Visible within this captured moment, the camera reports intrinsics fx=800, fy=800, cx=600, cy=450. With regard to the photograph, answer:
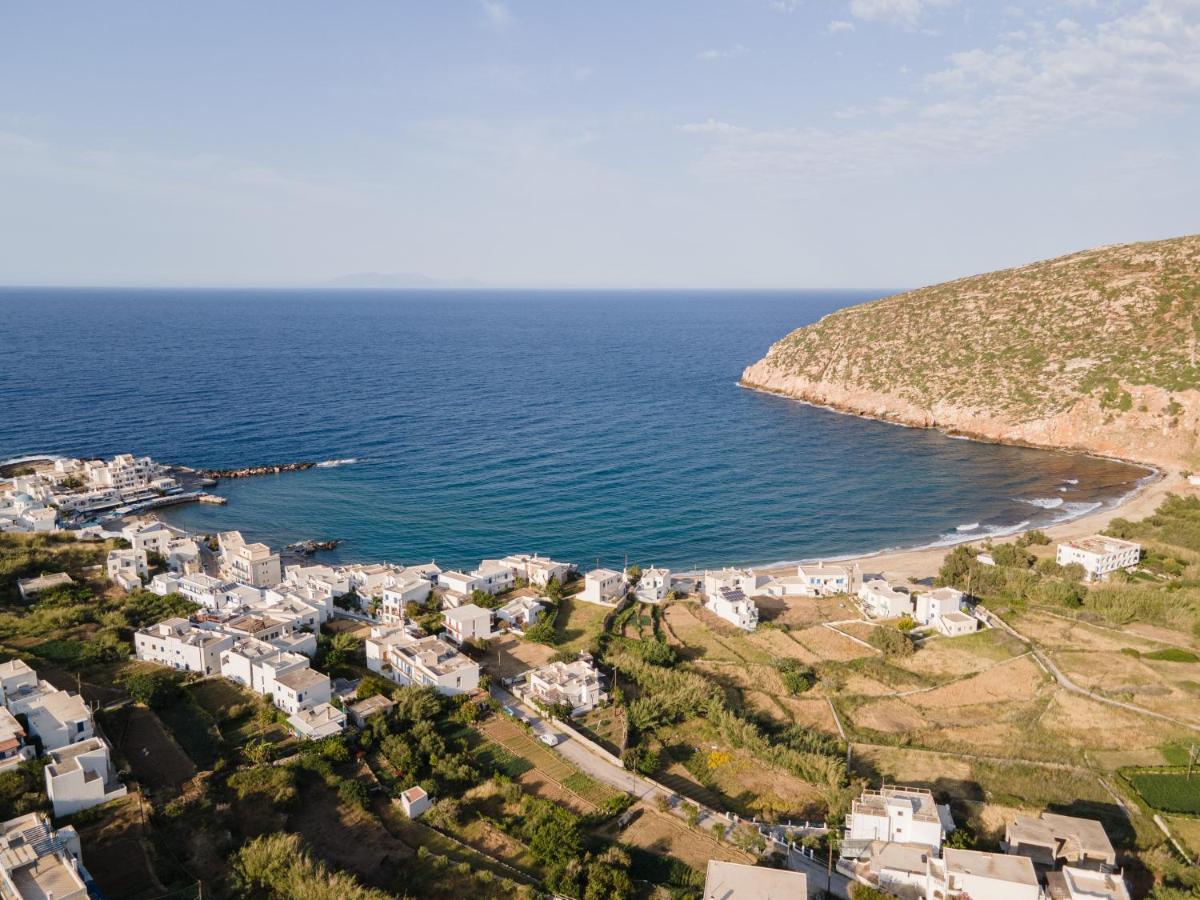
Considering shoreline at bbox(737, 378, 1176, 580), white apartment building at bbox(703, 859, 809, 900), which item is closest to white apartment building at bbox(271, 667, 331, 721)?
white apartment building at bbox(703, 859, 809, 900)

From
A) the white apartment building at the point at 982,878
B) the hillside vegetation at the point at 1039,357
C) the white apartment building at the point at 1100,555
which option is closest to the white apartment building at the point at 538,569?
the white apartment building at the point at 982,878

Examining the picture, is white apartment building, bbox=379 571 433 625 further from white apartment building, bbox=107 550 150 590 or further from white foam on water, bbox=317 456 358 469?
white foam on water, bbox=317 456 358 469

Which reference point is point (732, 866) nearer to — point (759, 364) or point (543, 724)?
point (543, 724)

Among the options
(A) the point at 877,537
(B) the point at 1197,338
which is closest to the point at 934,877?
(A) the point at 877,537

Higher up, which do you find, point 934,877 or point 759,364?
point 759,364

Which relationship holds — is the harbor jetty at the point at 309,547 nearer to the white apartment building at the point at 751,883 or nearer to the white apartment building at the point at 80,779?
the white apartment building at the point at 80,779

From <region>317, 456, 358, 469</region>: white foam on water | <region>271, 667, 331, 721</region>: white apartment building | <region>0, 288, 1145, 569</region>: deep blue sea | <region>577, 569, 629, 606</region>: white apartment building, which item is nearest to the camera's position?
<region>271, 667, 331, 721</region>: white apartment building
